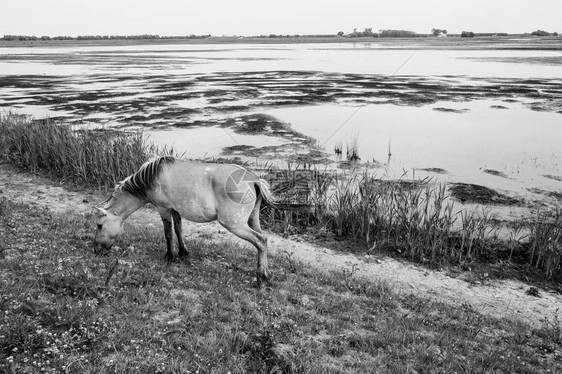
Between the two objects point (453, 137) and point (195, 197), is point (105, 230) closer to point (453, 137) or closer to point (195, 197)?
point (195, 197)

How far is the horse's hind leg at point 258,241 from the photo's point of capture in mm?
6656

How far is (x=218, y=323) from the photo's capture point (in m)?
5.42

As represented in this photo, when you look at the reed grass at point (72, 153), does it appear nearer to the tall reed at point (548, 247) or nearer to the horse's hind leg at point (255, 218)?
the horse's hind leg at point (255, 218)

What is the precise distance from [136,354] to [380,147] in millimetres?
14781

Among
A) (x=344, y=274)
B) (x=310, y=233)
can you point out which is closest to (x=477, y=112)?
(x=310, y=233)

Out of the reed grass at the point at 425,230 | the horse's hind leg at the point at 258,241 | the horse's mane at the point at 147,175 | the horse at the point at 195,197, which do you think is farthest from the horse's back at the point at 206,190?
the reed grass at the point at 425,230

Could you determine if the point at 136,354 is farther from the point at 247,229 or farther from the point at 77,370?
the point at 247,229

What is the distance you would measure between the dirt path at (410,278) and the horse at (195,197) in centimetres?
174

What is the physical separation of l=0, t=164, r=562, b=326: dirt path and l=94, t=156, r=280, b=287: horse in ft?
5.70

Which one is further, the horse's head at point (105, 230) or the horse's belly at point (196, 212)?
the horse's head at point (105, 230)

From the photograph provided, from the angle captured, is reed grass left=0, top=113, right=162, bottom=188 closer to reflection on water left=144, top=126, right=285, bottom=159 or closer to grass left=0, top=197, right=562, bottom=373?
reflection on water left=144, top=126, right=285, bottom=159

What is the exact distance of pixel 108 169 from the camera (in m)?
13.0

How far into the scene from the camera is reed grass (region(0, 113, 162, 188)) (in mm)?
13055

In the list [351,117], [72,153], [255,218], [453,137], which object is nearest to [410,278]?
[255,218]
